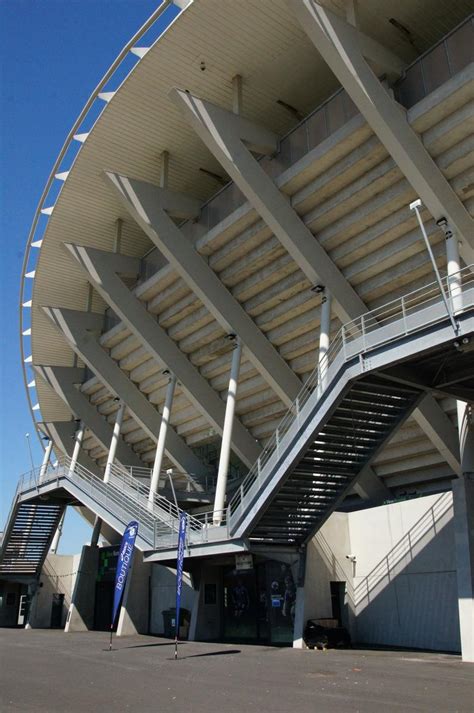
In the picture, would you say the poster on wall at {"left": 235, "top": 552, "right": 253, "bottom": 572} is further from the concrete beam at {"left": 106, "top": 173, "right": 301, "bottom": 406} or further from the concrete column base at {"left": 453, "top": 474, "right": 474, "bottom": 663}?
the concrete column base at {"left": 453, "top": 474, "right": 474, "bottom": 663}

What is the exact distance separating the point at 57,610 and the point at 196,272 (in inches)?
853

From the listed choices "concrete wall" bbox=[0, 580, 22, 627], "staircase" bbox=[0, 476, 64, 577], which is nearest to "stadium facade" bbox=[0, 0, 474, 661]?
"staircase" bbox=[0, 476, 64, 577]

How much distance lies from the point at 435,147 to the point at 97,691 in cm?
1464

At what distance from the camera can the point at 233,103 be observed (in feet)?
65.9

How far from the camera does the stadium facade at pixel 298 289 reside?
53.6 ft

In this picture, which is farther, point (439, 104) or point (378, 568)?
point (378, 568)

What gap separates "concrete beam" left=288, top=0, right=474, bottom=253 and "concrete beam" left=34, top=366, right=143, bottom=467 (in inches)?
910

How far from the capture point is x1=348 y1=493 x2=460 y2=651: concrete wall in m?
18.7

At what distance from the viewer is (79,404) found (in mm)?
34594

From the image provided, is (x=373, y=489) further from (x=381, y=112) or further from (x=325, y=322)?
(x=381, y=112)

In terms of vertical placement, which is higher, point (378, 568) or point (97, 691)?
point (378, 568)

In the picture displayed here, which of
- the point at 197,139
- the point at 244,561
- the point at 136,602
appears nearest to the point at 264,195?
the point at 197,139

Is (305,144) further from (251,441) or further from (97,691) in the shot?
(97,691)

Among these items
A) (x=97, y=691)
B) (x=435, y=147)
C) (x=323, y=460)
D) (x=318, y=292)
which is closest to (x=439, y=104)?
(x=435, y=147)
